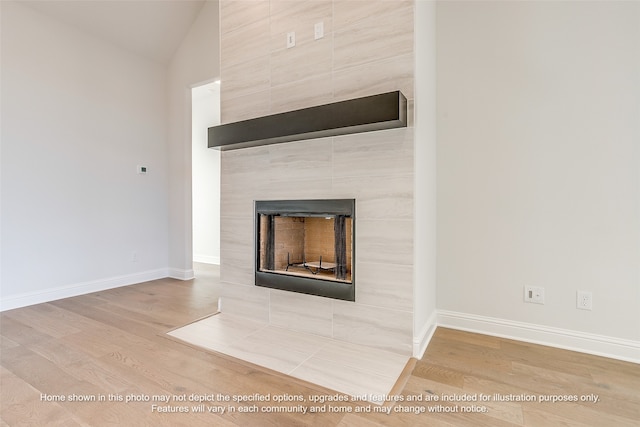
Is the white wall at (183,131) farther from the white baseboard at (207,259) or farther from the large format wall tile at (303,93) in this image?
the large format wall tile at (303,93)

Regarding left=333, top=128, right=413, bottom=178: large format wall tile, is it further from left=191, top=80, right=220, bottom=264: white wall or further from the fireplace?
left=191, top=80, right=220, bottom=264: white wall

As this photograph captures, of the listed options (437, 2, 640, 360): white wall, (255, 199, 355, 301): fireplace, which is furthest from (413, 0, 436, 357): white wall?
(255, 199, 355, 301): fireplace

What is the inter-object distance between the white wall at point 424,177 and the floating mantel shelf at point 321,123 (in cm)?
27

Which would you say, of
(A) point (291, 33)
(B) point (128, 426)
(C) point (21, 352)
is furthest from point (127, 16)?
(B) point (128, 426)

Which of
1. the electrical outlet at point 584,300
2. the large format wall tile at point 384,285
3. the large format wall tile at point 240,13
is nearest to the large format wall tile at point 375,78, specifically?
the large format wall tile at point 240,13

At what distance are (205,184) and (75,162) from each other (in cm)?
227

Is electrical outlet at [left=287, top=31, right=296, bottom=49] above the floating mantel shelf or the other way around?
above

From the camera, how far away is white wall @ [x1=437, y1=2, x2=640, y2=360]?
6.56 ft

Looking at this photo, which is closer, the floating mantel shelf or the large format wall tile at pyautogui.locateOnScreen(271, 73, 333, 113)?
the floating mantel shelf

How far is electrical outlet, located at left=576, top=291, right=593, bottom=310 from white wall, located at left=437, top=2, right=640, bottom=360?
0.11ft

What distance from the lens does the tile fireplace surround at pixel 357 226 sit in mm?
2018

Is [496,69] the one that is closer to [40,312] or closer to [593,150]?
[593,150]

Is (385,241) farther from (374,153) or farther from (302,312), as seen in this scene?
(302,312)

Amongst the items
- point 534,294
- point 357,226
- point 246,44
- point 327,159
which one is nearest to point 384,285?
point 357,226
